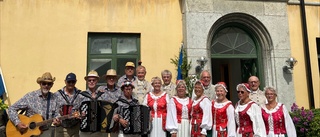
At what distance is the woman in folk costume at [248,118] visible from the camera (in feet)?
14.8

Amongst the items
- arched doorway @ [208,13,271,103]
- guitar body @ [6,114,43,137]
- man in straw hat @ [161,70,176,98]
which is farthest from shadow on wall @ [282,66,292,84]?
guitar body @ [6,114,43,137]

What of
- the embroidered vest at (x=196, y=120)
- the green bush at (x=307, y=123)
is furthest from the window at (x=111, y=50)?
the green bush at (x=307, y=123)

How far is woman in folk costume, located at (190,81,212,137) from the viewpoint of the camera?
4641 millimetres

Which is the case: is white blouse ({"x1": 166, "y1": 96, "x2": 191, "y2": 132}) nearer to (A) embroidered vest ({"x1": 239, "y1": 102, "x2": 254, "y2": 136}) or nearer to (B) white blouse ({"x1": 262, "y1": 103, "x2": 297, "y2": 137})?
(A) embroidered vest ({"x1": 239, "y1": 102, "x2": 254, "y2": 136})

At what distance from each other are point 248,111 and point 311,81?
462 cm

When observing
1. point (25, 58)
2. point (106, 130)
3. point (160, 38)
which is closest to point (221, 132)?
point (106, 130)

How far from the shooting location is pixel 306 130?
630 cm

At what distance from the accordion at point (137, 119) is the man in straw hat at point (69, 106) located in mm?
868

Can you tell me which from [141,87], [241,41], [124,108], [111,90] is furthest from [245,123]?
[241,41]

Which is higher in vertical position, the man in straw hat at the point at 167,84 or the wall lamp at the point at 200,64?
the wall lamp at the point at 200,64

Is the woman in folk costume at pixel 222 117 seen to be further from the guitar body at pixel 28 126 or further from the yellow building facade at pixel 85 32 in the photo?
the guitar body at pixel 28 126

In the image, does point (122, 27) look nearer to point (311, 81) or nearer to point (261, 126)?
point (261, 126)

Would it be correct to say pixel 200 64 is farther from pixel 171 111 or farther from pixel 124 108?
pixel 124 108

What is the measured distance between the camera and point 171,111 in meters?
4.87
